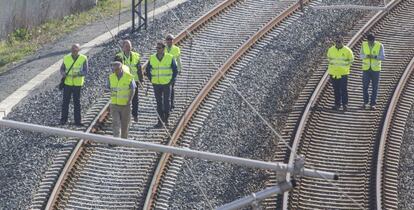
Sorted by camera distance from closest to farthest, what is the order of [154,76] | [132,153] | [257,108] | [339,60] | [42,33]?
1. [132,153]
2. [154,76]
3. [257,108]
4. [339,60]
5. [42,33]

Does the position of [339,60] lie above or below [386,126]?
above

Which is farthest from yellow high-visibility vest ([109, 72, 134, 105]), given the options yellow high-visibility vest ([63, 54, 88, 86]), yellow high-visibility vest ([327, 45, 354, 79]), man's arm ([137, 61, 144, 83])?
yellow high-visibility vest ([327, 45, 354, 79])

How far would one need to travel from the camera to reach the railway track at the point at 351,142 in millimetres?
19625

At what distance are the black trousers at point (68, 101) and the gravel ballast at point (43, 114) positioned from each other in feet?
0.66

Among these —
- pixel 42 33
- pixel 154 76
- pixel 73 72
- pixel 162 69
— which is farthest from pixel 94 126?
pixel 42 33

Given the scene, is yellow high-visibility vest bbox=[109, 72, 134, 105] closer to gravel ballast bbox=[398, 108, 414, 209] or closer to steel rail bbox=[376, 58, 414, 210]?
steel rail bbox=[376, 58, 414, 210]

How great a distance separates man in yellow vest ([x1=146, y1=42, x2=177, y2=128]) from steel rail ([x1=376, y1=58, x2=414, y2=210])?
3.78 meters

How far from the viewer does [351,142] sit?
22.1 metres

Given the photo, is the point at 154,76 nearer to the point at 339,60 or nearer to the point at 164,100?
the point at 164,100

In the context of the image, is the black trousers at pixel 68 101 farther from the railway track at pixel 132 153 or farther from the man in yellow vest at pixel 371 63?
the man in yellow vest at pixel 371 63

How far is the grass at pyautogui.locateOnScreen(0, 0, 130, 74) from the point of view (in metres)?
28.6

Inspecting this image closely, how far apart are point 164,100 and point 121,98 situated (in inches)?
53.3

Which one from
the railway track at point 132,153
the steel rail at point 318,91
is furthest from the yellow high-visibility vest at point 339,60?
the railway track at point 132,153

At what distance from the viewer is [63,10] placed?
31.7m
